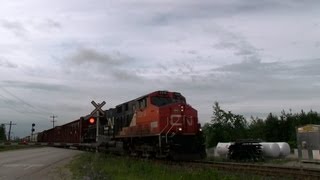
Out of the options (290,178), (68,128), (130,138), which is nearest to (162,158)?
(130,138)

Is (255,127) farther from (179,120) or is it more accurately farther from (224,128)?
(179,120)

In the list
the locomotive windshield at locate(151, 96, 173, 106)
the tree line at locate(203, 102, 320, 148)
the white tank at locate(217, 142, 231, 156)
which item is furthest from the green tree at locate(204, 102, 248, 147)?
the locomotive windshield at locate(151, 96, 173, 106)

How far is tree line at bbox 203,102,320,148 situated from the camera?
47000mm

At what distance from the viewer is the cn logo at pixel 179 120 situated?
78.3 ft

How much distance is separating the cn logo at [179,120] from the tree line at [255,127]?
73.3 feet

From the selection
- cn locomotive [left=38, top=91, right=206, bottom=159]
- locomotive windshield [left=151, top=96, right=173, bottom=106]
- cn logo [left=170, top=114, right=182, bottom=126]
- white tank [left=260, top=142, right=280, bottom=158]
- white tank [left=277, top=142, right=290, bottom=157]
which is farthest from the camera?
white tank [left=277, top=142, right=290, bottom=157]

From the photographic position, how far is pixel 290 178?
574 inches

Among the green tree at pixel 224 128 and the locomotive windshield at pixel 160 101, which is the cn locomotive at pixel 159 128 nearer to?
the locomotive windshield at pixel 160 101

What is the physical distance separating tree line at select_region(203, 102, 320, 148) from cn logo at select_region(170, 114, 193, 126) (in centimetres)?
2234

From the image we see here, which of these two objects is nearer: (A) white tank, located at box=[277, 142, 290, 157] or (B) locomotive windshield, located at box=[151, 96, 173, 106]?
(B) locomotive windshield, located at box=[151, 96, 173, 106]

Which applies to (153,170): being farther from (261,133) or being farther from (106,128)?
(261,133)

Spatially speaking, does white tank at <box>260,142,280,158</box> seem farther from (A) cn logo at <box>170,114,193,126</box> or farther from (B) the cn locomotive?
(A) cn logo at <box>170,114,193,126</box>

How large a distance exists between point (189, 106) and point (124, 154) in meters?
7.09

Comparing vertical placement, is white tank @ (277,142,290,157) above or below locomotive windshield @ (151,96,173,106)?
below
